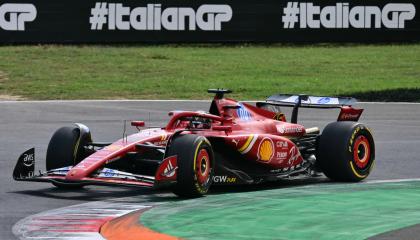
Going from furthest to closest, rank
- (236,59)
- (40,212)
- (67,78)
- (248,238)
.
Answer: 1. (236,59)
2. (67,78)
3. (40,212)
4. (248,238)

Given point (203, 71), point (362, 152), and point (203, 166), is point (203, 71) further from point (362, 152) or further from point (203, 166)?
point (203, 166)

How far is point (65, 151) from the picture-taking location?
12227 mm

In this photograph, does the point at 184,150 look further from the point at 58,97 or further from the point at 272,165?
the point at 58,97

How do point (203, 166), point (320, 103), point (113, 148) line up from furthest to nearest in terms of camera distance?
point (320, 103), point (113, 148), point (203, 166)

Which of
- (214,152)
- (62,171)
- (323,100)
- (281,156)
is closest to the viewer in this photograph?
(62,171)

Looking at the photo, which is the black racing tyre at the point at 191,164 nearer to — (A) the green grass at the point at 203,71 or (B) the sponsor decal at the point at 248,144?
(B) the sponsor decal at the point at 248,144

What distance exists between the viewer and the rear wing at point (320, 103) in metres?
13.4

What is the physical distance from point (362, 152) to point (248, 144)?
5.12ft

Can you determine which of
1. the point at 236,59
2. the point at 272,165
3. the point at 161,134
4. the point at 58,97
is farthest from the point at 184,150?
the point at 236,59

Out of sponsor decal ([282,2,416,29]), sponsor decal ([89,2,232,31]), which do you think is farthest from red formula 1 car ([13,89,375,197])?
sponsor decal ([282,2,416,29])

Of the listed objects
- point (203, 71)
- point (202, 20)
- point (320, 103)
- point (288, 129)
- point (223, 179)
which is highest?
point (202, 20)

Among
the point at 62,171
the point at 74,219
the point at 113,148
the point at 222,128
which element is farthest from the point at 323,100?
the point at 74,219

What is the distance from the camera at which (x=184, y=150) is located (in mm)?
11133

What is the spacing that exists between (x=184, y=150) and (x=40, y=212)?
1534 millimetres
